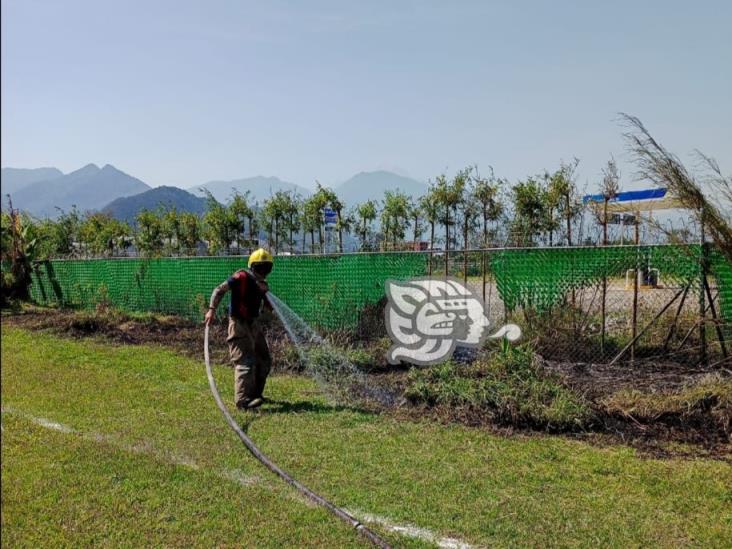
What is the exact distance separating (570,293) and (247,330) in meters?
4.43

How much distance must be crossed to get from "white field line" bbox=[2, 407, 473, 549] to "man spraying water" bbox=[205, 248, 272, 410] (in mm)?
1521

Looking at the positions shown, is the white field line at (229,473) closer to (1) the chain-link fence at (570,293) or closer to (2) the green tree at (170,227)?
(1) the chain-link fence at (570,293)

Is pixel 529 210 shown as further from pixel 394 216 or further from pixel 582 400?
pixel 582 400

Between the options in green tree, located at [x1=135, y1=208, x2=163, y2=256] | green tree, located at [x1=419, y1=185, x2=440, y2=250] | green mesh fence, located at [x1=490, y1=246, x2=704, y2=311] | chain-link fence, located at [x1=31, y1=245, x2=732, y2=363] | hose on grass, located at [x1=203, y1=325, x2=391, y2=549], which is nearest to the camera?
hose on grass, located at [x1=203, y1=325, x2=391, y2=549]

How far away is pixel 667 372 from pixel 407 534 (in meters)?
4.77

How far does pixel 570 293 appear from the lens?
8.15 m

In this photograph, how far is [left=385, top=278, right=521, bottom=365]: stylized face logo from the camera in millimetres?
8500

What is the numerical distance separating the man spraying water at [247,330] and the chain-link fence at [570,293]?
3015mm

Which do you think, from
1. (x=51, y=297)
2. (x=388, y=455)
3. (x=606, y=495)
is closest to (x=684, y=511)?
(x=606, y=495)

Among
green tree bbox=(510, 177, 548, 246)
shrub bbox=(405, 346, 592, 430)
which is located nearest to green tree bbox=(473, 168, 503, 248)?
green tree bbox=(510, 177, 548, 246)

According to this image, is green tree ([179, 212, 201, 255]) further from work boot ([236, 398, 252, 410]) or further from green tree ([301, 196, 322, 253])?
work boot ([236, 398, 252, 410])

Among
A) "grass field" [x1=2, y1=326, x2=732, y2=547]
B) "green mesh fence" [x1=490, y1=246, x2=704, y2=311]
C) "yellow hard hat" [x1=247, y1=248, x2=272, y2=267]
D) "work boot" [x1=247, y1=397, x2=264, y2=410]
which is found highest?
"yellow hard hat" [x1=247, y1=248, x2=272, y2=267]

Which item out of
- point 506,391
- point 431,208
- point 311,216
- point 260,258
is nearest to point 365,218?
point 311,216

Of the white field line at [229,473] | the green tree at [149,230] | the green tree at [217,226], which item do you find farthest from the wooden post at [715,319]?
the green tree at [149,230]
